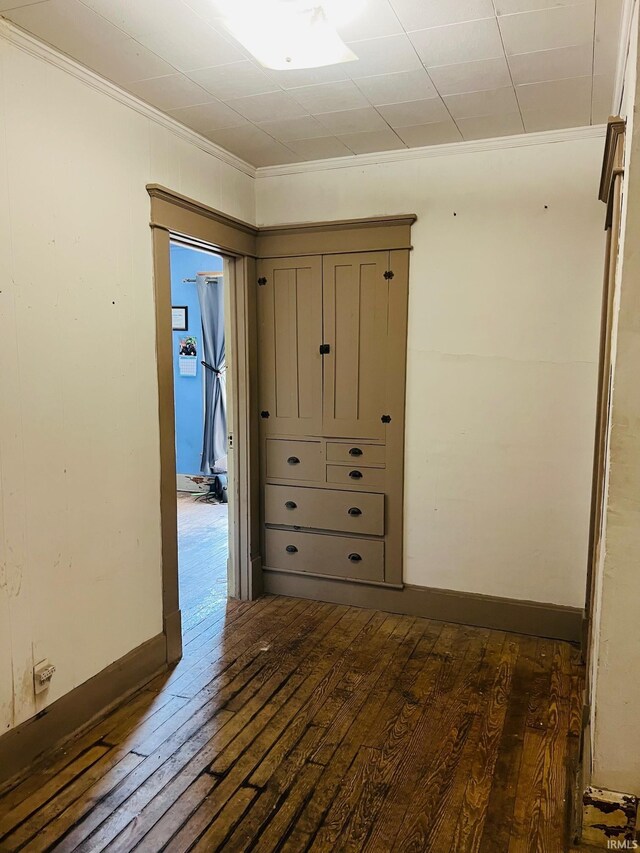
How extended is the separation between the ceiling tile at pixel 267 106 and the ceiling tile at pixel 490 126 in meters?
0.79

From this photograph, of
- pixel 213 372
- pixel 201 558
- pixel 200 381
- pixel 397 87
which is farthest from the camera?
pixel 200 381

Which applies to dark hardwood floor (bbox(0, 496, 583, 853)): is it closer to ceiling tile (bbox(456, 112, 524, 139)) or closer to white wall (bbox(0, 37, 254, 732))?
white wall (bbox(0, 37, 254, 732))

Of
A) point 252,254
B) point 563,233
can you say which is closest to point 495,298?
point 563,233

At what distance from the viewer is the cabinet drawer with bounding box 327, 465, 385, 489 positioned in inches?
136

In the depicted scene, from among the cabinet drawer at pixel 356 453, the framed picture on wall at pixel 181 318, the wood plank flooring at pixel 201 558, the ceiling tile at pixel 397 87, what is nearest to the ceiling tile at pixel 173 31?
the ceiling tile at pixel 397 87

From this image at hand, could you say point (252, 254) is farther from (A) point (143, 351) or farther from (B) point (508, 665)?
(B) point (508, 665)

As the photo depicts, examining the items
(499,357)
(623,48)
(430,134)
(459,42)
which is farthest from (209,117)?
(499,357)

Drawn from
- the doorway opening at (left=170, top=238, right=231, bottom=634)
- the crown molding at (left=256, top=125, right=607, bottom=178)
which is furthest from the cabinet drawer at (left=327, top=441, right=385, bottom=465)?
the doorway opening at (left=170, top=238, right=231, bottom=634)

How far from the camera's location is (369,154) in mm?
3312

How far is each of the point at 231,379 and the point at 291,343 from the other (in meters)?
0.42

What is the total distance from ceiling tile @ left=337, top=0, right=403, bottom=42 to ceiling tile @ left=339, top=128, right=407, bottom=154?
93cm

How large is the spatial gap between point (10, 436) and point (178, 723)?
1.30 metres

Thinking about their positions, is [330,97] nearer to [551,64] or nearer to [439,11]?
[439,11]

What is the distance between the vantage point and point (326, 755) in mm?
2213
